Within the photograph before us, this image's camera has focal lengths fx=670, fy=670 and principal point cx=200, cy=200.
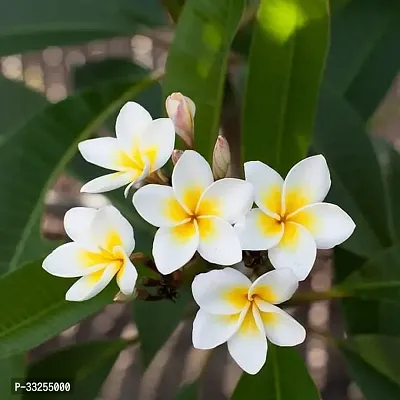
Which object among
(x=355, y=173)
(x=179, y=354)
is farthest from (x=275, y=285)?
(x=179, y=354)

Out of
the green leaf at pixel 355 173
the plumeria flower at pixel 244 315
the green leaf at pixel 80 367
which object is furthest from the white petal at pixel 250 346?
the green leaf at pixel 80 367

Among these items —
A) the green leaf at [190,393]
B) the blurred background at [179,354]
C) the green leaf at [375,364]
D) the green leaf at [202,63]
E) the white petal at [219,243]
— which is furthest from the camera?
the blurred background at [179,354]

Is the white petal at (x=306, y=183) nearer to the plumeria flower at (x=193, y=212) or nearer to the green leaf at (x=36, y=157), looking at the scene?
the plumeria flower at (x=193, y=212)

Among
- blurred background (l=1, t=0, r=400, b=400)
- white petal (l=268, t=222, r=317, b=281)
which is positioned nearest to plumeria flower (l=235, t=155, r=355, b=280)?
white petal (l=268, t=222, r=317, b=281)

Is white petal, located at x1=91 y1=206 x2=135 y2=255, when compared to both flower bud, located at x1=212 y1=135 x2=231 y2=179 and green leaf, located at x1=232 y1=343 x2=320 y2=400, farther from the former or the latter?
green leaf, located at x1=232 y1=343 x2=320 y2=400

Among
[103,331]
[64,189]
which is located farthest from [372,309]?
[64,189]

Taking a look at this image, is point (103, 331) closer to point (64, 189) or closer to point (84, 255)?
point (64, 189)

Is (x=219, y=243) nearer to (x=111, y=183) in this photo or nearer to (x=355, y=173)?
(x=111, y=183)
